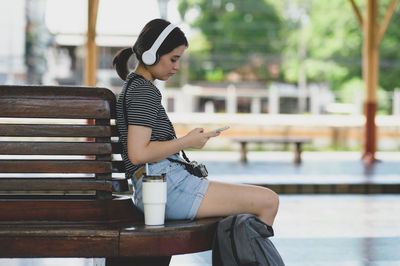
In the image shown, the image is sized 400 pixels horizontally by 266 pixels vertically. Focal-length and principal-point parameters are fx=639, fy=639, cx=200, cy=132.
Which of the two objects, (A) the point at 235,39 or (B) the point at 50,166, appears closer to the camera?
(B) the point at 50,166

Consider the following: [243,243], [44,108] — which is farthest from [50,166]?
[243,243]

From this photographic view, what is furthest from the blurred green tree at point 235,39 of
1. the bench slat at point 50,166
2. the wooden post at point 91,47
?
the bench slat at point 50,166

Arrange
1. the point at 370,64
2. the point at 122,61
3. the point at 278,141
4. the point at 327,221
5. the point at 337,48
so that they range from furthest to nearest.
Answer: the point at 337,48
the point at 370,64
the point at 278,141
the point at 327,221
the point at 122,61

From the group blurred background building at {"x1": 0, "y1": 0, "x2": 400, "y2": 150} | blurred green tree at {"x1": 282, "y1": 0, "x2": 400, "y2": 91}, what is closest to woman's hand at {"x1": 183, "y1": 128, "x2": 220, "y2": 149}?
blurred background building at {"x1": 0, "y1": 0, "x2": 400, "y2": 150}

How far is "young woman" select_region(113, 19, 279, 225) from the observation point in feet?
7.11

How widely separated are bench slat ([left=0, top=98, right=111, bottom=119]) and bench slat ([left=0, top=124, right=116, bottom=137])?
0.12 feet

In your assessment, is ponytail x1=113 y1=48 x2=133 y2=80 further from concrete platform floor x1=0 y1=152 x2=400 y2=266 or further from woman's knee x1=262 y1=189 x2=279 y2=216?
concrete platform floor x1=0 y1=152 x2=400 y2=266

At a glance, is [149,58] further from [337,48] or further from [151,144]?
[337,48]

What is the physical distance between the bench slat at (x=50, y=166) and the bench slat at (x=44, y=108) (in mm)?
153

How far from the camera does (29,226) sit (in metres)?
2.07

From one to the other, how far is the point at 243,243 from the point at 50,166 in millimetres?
689

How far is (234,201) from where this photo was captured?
7.36 feet

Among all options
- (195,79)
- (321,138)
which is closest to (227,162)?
(321,138)

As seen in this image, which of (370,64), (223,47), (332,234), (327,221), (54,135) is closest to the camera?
(54,135)
